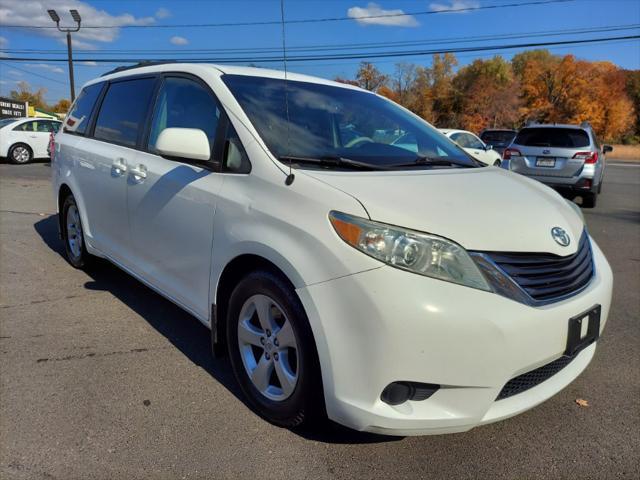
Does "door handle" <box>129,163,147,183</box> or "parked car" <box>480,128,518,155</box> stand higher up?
"parked car" <box>480,128,518,155</box>

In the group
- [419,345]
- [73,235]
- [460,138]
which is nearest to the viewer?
[419,345]

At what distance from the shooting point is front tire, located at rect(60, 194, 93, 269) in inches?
183

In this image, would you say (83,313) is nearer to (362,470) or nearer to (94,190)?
(94,190)

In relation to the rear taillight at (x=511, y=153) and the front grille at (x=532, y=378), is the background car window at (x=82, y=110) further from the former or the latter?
the rear taillight at (x=511, y=153)

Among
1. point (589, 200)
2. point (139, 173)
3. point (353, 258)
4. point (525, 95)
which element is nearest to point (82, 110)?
point (139, 173)

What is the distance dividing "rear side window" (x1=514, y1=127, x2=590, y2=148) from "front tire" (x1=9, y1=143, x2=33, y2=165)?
14.6 m

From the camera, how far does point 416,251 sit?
2.02 m

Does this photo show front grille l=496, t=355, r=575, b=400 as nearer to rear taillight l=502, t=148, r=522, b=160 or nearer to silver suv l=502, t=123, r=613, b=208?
silver suv l=502, t=123, r=613, b=208

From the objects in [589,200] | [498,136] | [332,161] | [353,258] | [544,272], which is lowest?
[589,200]

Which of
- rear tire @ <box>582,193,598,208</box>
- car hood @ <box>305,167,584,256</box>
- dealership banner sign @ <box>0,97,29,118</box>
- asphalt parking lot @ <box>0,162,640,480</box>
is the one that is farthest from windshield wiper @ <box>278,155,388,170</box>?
dealership banner sign @ <box>0,97,29,118</box>

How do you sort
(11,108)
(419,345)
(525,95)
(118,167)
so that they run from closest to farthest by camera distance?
(419,345) → (118,167) → (11,108) → (525,95)

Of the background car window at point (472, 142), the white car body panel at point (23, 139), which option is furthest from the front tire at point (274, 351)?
the white car body panel at point (23, 139)

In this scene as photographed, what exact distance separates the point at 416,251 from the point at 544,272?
2.16ft

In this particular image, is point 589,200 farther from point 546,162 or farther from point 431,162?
point 431,162
